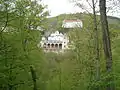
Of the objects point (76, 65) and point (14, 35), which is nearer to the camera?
point (14, 35)

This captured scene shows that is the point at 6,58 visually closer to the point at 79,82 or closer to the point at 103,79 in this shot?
the point at 103,79

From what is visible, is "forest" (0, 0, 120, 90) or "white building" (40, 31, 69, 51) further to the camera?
"white building" (40, 31, 69, 51)

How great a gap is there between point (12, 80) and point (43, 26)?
7032mm

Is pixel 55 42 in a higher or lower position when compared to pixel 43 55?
higher

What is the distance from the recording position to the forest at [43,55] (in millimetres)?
10145

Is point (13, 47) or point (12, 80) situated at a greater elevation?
point (13, 47)

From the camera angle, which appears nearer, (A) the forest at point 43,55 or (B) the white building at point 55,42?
Answer: (A) the forest at point 43,55

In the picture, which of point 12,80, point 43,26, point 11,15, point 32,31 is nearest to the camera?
point 11,15

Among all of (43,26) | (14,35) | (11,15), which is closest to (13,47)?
(14,35)

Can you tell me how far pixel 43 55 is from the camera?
1894cm

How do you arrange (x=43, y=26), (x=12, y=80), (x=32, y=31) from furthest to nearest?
(x=43, y=26) < (x=32, y=31) < (x=12, y=80)

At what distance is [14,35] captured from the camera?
1281 cm

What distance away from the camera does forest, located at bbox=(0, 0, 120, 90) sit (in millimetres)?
10145

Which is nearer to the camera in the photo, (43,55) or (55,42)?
(43,55)
